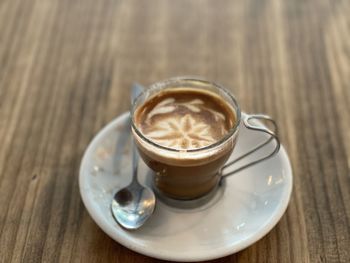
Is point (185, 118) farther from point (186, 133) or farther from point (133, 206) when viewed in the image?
point (133, 206)

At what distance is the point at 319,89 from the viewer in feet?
4.13

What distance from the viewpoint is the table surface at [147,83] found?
3.10ft

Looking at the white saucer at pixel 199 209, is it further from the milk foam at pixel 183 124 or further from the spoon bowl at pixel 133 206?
the milk foam at pixel 183 124

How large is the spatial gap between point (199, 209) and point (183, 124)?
0.59 feet

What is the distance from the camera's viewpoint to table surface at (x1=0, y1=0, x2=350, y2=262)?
3.10ft

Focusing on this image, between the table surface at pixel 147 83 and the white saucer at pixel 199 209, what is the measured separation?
53mm

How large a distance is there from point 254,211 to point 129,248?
0.85ft

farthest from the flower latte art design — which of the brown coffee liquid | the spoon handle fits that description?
the spoon handle

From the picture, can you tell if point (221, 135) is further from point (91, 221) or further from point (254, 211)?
point (91, 221)

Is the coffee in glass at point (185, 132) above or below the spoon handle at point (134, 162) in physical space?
above

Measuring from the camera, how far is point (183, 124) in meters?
0.99

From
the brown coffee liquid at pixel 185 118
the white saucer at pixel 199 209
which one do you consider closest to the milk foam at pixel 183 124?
the brown coffee liquid at pixel 185 118

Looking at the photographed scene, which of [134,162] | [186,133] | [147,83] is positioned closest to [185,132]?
[186,133]

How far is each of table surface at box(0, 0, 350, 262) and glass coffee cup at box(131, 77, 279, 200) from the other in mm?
164
